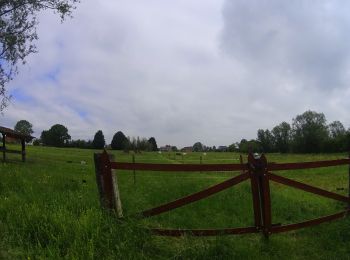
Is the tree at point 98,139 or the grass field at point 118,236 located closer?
the grass field at point 118,236

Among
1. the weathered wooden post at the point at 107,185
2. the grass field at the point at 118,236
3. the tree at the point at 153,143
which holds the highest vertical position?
the tree at the point at 153,143

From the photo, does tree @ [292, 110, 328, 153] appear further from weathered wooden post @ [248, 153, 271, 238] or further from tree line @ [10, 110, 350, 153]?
weathered wooden post @ [248, 153, 271, 238]

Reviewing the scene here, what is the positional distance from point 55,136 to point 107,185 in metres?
128

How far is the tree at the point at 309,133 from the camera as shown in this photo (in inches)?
4717

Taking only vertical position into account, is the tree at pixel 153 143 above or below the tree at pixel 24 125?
below

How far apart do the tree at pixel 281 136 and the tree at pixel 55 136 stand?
210 feet

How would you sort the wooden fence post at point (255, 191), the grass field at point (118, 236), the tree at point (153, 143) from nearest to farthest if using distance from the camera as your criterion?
1. the grass field at point (118, 236)
2. the wooden fence post at point (255, 191)
3. the tree at point (153, 143)

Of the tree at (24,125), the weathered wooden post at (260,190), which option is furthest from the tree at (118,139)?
the weathered wooden post at (260,190)

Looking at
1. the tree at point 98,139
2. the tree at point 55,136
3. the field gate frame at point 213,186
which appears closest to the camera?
the field gate frame at point 213,186

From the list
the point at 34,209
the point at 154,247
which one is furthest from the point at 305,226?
the point at 34,209

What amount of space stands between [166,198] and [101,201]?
4032 mm

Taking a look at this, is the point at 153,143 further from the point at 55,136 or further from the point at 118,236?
the point at 118,236

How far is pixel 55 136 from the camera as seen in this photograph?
130 meters

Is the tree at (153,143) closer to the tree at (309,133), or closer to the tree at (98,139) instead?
the tree at (98,139)
